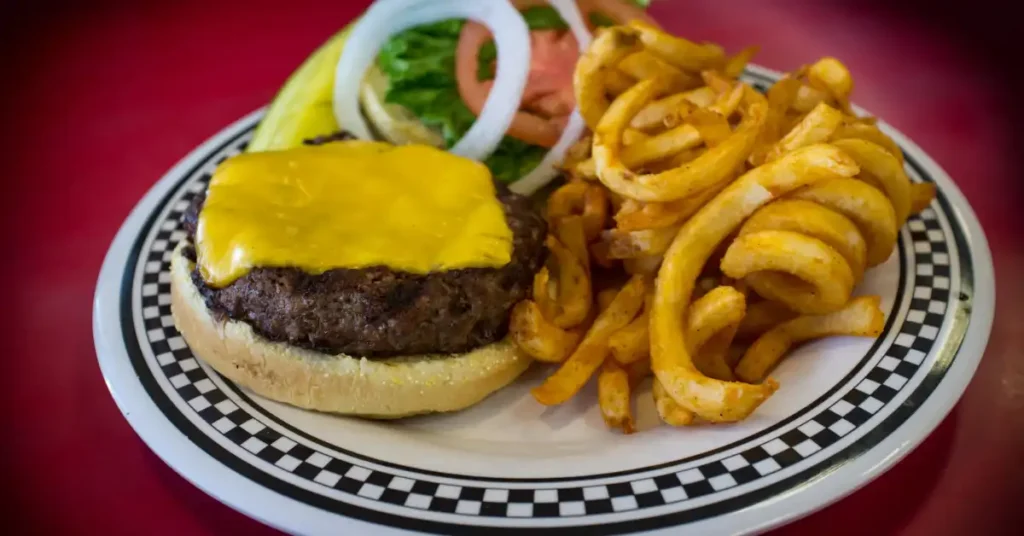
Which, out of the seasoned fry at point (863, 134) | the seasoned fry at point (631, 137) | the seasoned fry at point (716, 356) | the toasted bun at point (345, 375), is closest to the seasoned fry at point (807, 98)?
the seasoned fry at point (863, 134)

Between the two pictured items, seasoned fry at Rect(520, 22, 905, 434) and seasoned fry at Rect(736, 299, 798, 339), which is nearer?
seasoned fry at Rect(520, 22, 905, 434)

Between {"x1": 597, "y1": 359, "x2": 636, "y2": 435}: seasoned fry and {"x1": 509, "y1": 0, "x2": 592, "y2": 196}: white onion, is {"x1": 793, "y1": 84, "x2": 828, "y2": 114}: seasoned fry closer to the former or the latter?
{"x1": 509, "y1": 0, "x2": 592, "y2": 196}: white onion

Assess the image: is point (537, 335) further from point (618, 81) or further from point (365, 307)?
point (618, 81)

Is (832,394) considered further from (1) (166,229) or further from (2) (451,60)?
(1) (166,229)

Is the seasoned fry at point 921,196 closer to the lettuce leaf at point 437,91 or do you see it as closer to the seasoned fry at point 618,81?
the seasoned fry at point 618,81

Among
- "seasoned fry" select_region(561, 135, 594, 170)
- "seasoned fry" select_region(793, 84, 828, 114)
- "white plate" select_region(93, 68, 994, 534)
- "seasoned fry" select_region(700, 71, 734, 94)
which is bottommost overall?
"white plate" select_region(93, 68, 994, 534)

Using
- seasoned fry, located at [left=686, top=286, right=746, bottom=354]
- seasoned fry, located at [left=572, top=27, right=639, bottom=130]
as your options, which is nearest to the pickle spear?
seasoned fry, located at [left=572, top=27, right=639, bottom=130]
